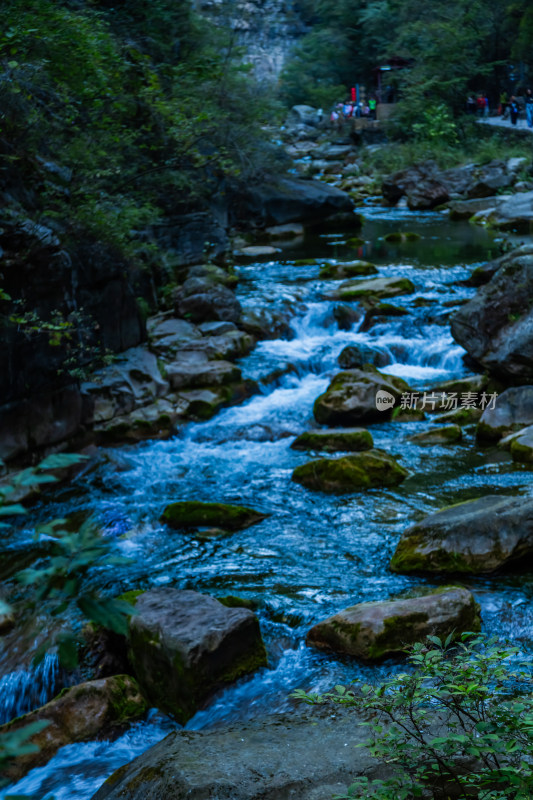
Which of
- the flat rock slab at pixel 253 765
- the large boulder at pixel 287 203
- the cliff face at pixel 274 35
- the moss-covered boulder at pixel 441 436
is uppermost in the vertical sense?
the cliff face at pixel 274 35

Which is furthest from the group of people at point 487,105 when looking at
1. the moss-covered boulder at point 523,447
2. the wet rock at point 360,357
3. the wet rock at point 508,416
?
the moss-covered boulder at point 523,447

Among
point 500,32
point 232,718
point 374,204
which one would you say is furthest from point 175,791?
point 500,32

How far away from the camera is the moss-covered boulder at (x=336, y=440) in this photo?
28.2 feet

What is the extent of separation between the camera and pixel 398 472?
25.7ft

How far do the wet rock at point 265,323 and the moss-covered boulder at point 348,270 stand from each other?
293 centimetres

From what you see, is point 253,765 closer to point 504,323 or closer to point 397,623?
point 397,623

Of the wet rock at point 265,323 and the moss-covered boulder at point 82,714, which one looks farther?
the wet rock at point 265,323

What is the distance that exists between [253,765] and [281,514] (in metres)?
4.02

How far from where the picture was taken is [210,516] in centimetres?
715

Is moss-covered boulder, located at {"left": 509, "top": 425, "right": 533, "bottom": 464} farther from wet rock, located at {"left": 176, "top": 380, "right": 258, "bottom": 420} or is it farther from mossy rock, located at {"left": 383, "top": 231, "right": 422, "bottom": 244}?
mossy rock, located at {"left": 383, "top": 231, "right": 422, "bottom": 244}

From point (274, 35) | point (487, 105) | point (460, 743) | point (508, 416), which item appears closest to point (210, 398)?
point (508, 416)

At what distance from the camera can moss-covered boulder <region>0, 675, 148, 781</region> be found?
4.54 metres

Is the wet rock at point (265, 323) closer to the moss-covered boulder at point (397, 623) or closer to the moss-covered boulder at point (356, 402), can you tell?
the moss-covered boulder at point (356, 402)

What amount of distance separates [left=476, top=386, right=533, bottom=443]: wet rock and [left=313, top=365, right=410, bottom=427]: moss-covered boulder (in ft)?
4.40
